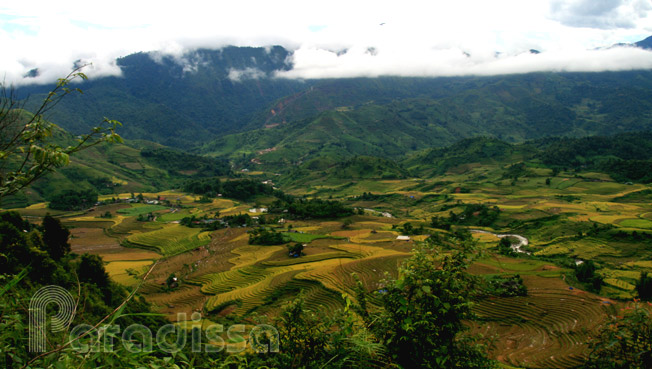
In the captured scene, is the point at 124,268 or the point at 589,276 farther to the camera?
the point at 124,268

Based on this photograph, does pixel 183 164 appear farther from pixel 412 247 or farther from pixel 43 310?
pixel 43 310

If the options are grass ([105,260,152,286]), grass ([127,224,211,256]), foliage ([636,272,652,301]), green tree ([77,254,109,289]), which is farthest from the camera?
grass ([127,224,211,256])

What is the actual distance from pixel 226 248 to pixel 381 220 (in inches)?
1224

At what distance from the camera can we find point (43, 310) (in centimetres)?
371

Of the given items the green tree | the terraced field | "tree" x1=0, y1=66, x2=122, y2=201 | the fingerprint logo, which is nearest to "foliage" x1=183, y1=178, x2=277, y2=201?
the green tree

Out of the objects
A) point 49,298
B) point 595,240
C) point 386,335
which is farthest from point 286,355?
point 595,240

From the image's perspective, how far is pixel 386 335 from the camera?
4.87m

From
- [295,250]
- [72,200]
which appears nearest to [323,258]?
[295,250]

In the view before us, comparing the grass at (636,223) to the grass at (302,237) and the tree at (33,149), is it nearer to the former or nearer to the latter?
the grass at (302,237)

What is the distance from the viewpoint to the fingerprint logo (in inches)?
139

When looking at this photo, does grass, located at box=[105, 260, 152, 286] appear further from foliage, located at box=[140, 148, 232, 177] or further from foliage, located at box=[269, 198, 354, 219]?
foliage, located at box=[140, 148, 232, 177]

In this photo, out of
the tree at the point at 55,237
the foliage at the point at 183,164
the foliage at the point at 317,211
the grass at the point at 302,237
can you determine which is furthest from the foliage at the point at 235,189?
the tree at the point at 55,237

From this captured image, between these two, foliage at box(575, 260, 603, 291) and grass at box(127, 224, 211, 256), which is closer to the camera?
foliage at box(575, 260, 603, 291)

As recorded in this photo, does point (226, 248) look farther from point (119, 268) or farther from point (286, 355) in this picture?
point (286, 355)
